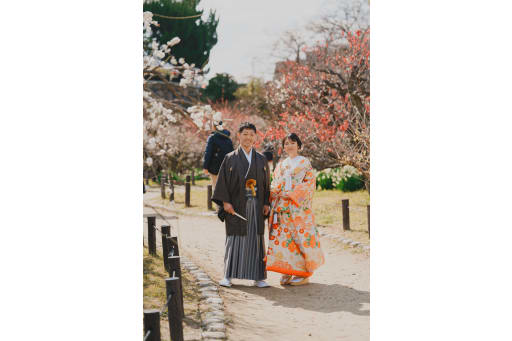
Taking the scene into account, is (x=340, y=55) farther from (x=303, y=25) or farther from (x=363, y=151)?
(x=303, y=25)

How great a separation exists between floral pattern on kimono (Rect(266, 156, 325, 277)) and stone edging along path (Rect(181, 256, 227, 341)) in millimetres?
575

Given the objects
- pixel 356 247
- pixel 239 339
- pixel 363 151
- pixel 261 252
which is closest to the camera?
pixel 239 339

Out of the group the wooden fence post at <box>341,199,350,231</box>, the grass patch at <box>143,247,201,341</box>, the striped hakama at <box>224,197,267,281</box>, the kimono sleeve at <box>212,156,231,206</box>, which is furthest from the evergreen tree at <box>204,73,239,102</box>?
the wooden fence post at <box>341,199,350,231</box>

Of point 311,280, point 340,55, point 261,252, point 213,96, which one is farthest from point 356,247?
point 340,55

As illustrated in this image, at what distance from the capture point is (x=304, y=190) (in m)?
4.04

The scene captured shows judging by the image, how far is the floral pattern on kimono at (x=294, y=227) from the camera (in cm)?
402

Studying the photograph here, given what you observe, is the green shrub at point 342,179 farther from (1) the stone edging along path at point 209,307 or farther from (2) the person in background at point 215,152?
(1) the stone edging along path at point 209,307

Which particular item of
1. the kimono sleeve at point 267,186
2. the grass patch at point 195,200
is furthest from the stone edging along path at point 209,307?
the grass patch at point 195,200

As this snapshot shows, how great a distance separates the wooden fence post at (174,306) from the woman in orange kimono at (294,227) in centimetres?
162

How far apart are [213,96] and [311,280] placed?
6.34ft

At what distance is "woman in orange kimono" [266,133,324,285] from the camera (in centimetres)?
402

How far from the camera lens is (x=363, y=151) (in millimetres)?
5578

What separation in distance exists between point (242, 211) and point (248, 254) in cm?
38

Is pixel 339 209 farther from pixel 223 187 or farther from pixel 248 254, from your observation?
pixel 223 187
